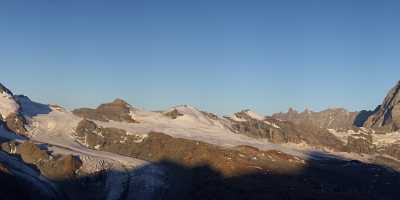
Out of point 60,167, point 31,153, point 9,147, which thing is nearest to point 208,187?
point 60,167

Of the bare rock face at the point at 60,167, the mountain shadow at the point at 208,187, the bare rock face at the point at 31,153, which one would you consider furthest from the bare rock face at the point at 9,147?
the mountain shadow at the point at 208,187

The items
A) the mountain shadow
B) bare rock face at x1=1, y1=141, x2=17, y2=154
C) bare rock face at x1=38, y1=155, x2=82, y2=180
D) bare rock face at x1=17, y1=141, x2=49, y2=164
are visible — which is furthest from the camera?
bare rock face at x1=1, y1=141, x2=17, y2=154

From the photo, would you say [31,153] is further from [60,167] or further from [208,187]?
[208,187]

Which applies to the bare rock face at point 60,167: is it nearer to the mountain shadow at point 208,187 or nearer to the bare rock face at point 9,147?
the mountain shadow at point 208,187

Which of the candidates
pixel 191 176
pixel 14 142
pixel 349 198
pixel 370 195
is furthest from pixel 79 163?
pixel 370 195

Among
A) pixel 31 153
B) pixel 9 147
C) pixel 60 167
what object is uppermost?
pixel 9 147

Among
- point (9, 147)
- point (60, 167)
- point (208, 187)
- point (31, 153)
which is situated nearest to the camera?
point (60, 167)

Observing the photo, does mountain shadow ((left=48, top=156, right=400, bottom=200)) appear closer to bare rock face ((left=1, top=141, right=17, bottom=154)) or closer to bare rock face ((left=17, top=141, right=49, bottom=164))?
bare rock face ((left=17, top=141, right=49, bottom=164))

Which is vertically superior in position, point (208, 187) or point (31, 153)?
point (31, 153)

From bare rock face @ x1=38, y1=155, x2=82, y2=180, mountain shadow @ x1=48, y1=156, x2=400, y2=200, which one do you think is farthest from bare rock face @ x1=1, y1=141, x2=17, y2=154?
mountain shadow @ x1=48, y1=156, x2=400, y2=200

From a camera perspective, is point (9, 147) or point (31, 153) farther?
point (9, 147)

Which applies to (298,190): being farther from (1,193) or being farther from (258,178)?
(1,193)

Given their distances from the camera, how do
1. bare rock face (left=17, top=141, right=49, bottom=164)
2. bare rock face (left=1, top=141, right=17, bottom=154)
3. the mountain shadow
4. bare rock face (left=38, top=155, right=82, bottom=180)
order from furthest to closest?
bare rock face (left=1, top=141, right=17, bottom=154)
bare rock face (left=17, top=141, right=49, bottom=164)
bare rock face (left=38, top=155, right=82, bottom=180)
the mountain shadow

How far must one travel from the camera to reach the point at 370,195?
192500 millimetres
